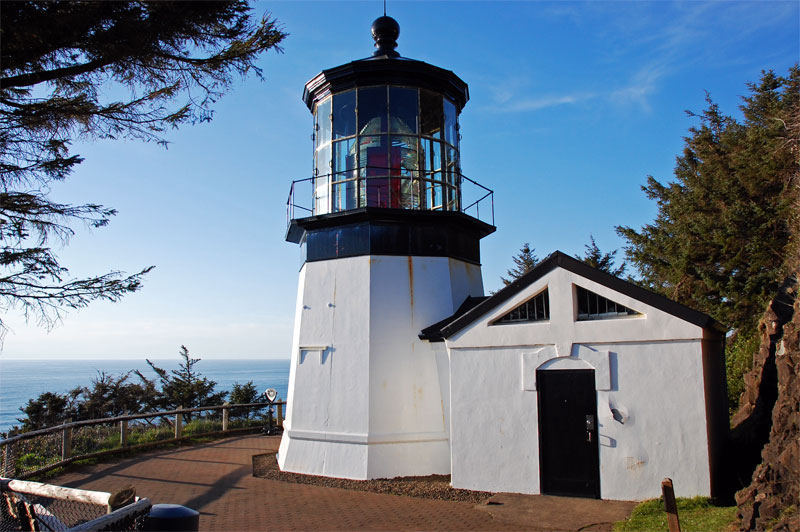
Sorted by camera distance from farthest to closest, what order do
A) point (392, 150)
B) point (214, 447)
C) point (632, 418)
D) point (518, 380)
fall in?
point (214, 447)
point (392, 150)
point (518, 380)
point (632, 418)

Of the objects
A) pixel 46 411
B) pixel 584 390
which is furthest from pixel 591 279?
pixel 46 411

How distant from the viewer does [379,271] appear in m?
11.8

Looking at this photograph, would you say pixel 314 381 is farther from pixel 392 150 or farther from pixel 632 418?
pixel 632 418

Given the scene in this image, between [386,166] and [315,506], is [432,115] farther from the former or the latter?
[315,506]

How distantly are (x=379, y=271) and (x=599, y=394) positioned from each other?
193 inches

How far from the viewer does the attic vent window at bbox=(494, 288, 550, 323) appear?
9.68 m

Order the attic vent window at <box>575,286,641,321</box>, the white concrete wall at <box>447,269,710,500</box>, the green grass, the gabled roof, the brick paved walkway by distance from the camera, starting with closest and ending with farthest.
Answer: the green grass, the brick paved walkway, the white concrete wall at <box>447,269,710,500</box>, the gabled roof, the attic vent window at <box>575,286,641,321</box>

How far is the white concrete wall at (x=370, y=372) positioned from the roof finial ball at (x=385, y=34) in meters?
4.96

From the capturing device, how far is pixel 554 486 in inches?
360

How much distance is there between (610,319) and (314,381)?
6.00 metres

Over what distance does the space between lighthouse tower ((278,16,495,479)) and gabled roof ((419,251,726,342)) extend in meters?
1.46

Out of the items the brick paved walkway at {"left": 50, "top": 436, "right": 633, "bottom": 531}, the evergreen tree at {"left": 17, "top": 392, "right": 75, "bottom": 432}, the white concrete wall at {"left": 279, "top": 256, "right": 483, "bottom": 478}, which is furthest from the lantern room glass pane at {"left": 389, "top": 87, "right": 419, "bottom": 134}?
the evergreen tree at {"left": 17, "top": 392, "right": 75, "bottom": 432}

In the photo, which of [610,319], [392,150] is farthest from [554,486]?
[392,150]

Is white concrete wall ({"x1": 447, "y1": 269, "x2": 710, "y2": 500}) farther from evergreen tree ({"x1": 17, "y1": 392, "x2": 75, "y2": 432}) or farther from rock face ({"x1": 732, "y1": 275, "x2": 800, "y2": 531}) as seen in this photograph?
evergreen tree ({"x1": 17, "y1": 392, "x2": 75, "y2": 432})
